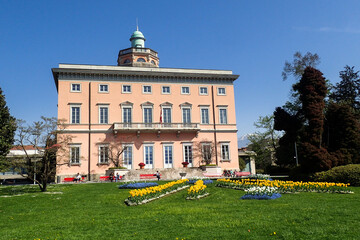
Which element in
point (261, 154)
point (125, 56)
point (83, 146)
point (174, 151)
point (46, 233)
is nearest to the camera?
point (46, 233)

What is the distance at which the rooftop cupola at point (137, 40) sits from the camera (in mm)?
47459

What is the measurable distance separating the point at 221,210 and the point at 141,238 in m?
3.69

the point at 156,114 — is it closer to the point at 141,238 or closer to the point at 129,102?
the point at 129,102

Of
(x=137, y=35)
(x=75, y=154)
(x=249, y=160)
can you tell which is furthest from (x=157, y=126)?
(x=137, y=35)

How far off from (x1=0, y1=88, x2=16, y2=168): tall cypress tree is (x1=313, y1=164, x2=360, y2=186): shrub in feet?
76.8

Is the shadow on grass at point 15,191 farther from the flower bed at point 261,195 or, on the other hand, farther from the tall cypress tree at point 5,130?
the flower bed at point 261,195

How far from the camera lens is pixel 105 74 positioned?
3478 cm

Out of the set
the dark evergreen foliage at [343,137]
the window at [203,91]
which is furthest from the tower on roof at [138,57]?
the dark evergreen foliage at [343,137]

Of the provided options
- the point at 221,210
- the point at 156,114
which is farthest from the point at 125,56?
the point at 221,210

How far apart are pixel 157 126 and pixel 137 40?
19382 mm

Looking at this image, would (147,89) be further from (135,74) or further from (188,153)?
(188,153)

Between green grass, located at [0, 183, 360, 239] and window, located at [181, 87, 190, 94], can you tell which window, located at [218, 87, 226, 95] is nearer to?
window, located at [181, 87, 190, 94]

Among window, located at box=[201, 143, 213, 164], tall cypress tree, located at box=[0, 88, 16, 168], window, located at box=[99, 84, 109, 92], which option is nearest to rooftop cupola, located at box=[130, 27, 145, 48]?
window, located at box=[99, 84, 109, 92]

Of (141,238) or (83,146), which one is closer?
(141,238)
